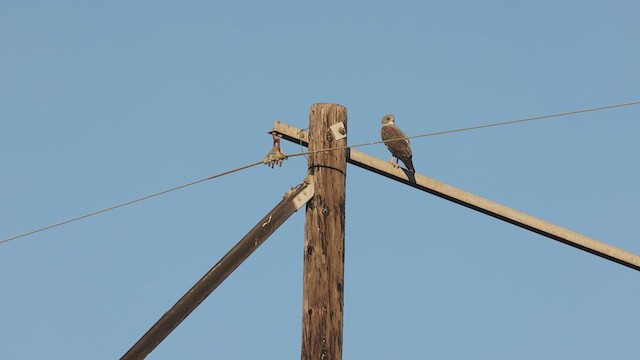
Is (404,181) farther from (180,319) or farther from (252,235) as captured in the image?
(180,319)

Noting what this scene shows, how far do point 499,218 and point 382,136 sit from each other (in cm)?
477

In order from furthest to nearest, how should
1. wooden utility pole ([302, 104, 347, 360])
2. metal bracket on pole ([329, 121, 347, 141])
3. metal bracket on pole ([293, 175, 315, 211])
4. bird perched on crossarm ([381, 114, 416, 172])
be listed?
bird perched on crossarm ([381, 114, 416, 172]) → metal bracket on pole ([329, 121, 347, 141]) → metal bracket on pole ([293, 175, 315, 211]) → wooden utility pole ([302, 104, 347, 360])

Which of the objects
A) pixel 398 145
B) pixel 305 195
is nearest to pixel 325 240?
pixel 305 195

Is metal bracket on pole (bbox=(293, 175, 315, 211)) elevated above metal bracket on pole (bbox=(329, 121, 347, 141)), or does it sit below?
below

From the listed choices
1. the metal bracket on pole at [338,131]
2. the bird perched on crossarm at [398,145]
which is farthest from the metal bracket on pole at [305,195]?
the bird perched on crossarm at [398,145]

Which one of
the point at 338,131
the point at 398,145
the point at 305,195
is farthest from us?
the point at 398,145

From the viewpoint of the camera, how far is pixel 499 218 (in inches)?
345

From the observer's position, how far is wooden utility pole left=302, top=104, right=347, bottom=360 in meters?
7.22

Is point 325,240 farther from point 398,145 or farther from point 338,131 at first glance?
point 398,145

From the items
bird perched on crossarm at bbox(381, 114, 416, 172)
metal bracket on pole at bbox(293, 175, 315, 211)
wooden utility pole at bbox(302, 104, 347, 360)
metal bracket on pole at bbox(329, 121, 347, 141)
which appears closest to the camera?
wooden utility pole at bbox(302, 104, 347, 360)

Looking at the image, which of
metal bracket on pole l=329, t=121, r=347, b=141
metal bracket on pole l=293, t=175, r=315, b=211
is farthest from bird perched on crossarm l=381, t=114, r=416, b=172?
metal bracket on pole l=293, t=175, r=315, b=211

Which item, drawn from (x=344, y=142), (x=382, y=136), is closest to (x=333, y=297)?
(x=344, y=142)

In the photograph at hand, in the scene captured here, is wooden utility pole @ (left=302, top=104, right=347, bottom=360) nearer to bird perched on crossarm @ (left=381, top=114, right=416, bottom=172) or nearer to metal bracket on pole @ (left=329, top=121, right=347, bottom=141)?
metal bracket on pole @ (left=329, top=121, right=347, bottom=141)

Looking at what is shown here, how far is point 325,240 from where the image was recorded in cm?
747
